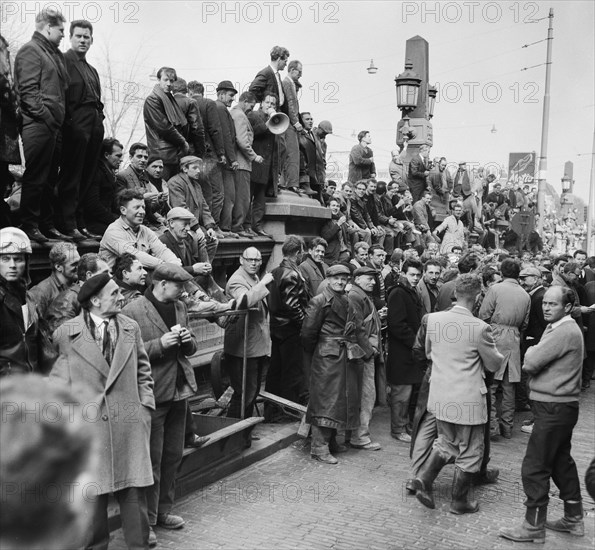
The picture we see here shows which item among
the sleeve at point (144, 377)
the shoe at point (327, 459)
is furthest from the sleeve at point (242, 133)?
the sleeve at point (144, 377)

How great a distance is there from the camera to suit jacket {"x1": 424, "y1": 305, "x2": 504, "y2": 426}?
6895 millimetres

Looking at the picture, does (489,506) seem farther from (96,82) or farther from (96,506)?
(96,82)

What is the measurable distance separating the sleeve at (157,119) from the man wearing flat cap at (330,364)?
3.19 meters

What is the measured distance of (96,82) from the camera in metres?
8.71

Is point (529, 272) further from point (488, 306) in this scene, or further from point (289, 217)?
point (289, 217)

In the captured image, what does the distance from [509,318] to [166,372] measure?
16.7 feet

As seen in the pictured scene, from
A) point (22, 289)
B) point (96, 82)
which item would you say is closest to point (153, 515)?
point (22, 289)

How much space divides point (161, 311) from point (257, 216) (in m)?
6.59

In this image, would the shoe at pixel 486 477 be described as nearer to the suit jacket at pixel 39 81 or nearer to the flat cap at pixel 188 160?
the flat cap at pixel 188 160

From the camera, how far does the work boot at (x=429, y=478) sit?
6.93 metres

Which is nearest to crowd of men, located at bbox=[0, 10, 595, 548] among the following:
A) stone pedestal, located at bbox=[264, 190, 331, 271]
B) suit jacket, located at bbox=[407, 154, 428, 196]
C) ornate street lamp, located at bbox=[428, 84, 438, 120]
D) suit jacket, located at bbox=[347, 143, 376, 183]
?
stone pedestal, located at bbox=[264, 190, 331, 271]

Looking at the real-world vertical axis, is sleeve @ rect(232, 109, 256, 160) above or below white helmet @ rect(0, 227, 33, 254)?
above

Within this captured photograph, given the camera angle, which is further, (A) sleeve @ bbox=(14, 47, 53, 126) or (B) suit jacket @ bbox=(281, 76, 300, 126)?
(B) suit jacket @ bbox=(281, 76, 300, 126)

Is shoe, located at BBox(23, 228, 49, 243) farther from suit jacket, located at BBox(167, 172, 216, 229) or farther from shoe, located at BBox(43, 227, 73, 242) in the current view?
suit jacket, located at BBox(167, 172, 216, 229)
